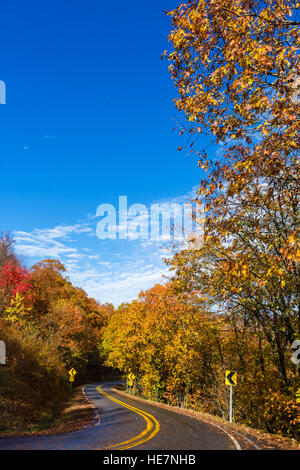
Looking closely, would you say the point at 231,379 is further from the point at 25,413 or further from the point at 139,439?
the point at 25,413

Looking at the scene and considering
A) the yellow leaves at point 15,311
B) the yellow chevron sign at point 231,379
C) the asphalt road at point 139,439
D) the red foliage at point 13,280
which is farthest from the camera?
the red foliage at point 13,280

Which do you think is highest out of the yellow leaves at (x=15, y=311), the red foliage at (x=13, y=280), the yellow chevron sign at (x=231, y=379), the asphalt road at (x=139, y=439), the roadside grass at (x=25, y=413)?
the red foliage at (x=13, y=280)

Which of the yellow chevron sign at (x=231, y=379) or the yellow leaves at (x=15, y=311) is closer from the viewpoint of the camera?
the yellow chevron sign at (x=231, y=379)

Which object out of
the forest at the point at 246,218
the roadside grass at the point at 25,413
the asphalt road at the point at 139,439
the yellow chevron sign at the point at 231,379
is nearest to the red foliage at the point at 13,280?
the roadside grass at the point at 25,413

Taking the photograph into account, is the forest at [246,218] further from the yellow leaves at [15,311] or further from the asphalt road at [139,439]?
the yellow leaves at [15,311]

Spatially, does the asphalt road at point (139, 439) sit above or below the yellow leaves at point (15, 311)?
below

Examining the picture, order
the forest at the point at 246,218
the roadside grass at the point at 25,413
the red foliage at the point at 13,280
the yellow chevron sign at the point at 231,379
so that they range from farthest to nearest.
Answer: the red foliage at the point at 13,280 → the yellow chevron sign at the point at 231,379 → the roadside grass at the point at 25,413 → the forest at the point at 246,218

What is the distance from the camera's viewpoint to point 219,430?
11484mm

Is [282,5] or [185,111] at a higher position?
[282,5]

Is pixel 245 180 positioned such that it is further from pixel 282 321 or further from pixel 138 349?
pixel 138 349

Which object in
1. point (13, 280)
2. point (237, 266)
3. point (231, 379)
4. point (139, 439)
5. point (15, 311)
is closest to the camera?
point (237, 266)

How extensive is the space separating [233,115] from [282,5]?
197 centimetres

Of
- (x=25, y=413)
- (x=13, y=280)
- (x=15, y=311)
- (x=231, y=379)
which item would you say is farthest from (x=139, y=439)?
(x=13, y=280)

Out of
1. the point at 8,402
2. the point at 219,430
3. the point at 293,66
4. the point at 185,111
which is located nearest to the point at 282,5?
the point at 293,66
